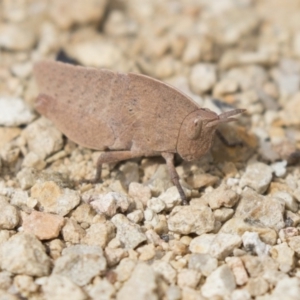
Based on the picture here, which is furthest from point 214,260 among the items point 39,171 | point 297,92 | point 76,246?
point 297,92

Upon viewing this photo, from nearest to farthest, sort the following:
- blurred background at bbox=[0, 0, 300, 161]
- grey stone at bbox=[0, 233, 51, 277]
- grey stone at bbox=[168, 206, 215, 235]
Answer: grey stone at bbox=[0, 233, 51, 277], grey stone at bbox=[168, 206, 215, 235], blurred background at bbox=[0, 0, 300, 161]

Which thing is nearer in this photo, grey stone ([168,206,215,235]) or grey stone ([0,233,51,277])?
grey stone ([0,233,51,277])

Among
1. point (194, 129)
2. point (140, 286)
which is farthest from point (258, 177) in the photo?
point (140, 286)

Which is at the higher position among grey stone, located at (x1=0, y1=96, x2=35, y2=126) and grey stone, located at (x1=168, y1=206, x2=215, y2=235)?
grey stone, located at (x1=0, y1=96, x2=35, y2=126)

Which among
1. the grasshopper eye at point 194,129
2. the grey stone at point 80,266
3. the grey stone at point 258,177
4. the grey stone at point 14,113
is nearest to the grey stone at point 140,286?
the grey stone at point 80,266

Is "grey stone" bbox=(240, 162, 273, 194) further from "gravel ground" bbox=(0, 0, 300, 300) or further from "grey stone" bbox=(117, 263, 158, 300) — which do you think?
"grey stone" bbox=(117, 263, 158, 300)

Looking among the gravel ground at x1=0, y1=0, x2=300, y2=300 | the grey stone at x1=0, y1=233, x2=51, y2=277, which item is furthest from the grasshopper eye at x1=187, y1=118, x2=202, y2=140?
the grey stone at x1=0, y1=233, x2=51, y2=277
